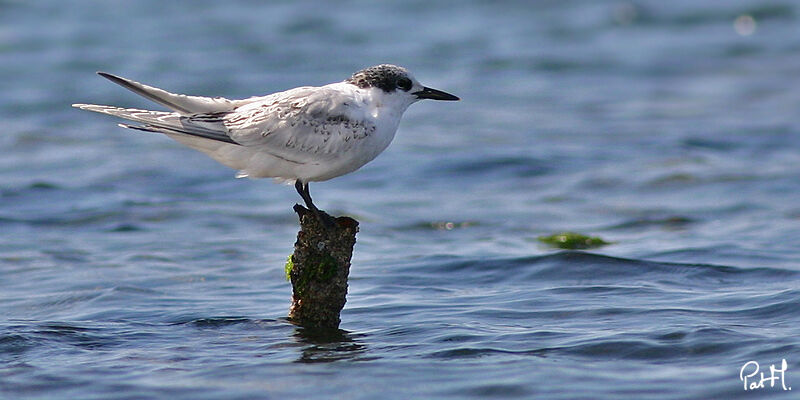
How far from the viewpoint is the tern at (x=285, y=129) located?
6.73 meters

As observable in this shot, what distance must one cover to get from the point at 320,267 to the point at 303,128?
0.81m

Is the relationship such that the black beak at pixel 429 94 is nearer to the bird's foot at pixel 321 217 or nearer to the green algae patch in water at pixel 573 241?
the bird's foot at pixel 321 217

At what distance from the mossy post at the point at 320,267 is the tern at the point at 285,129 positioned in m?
0.18

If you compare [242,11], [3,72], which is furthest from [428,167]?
[242,11]

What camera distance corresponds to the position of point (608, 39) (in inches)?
763

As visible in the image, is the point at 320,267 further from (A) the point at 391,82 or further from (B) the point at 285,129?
(A) the point at 391,82

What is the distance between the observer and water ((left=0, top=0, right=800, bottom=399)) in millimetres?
6586

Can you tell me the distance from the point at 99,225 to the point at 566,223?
4129 mm

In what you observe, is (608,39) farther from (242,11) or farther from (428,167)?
(428,167)

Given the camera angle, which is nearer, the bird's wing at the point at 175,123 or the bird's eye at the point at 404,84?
the bird's wing at the point at 175,123

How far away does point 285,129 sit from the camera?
22.4 feet

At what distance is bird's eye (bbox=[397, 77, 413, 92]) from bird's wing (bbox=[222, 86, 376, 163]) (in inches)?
14.7
